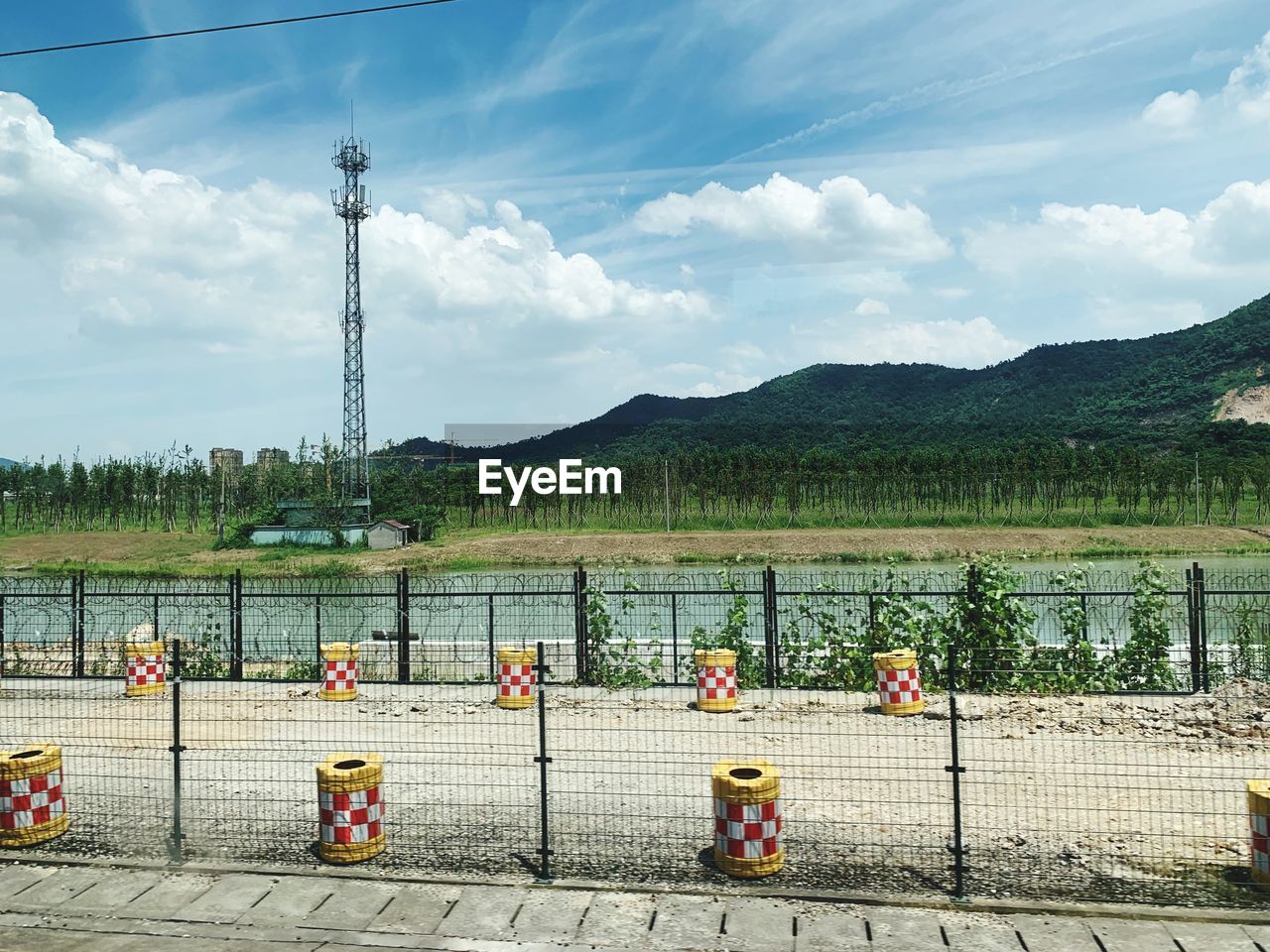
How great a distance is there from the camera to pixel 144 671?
15.0m

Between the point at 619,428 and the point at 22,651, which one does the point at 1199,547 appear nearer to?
the point at 22,651

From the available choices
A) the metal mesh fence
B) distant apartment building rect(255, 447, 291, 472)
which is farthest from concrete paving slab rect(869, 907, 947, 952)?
distant apartment building rect(255, 447, 291, 472)

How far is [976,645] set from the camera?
47.8 feet

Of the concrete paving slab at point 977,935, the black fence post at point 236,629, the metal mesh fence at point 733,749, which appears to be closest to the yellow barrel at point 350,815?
the metal mesh fence at point 733,749

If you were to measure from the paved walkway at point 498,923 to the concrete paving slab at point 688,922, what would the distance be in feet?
0.04

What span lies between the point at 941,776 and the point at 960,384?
15448cm

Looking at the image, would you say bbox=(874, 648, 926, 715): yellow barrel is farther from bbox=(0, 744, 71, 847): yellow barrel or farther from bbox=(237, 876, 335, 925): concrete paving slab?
bbox=(0, 744, 71, 847): yellow barrel

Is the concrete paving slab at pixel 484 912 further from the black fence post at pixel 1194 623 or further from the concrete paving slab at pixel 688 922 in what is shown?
the black fence post at pixel 1194 623

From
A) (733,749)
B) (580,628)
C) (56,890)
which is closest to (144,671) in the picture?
(580,628)

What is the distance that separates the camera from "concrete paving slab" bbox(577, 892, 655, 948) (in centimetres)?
585

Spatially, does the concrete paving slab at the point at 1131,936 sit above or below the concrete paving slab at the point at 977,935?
above

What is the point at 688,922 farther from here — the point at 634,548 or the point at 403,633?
the point at 634,548

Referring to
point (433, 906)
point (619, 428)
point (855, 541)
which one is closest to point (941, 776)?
point (433, 906)

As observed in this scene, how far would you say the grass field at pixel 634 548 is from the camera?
50.8 meters
